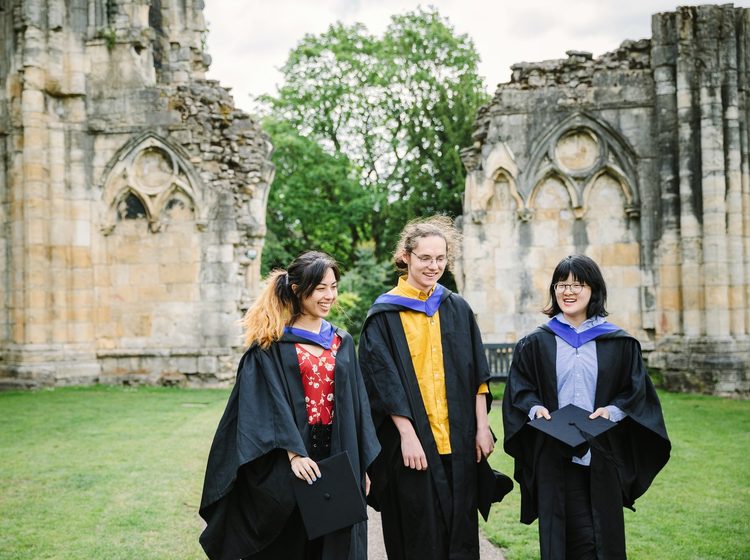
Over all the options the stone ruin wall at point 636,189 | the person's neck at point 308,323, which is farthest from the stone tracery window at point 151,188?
the person's neck at point 308,323

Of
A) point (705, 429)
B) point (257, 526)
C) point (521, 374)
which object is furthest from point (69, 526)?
point (705, 429)

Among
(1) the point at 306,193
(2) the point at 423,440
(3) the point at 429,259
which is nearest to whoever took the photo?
(2) the point at 423,440

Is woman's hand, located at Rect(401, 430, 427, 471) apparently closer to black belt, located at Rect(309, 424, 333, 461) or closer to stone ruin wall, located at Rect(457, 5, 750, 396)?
black belt, located at Rect(309, 424, 333, 461)

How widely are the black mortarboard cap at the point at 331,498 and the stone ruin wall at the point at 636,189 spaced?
10.7 meters

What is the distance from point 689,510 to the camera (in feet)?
20.2

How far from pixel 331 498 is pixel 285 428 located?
0.41 metres

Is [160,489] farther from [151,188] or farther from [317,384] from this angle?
[151,188]

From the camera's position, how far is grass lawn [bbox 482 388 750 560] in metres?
5.30

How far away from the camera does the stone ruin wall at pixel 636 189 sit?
13.3m

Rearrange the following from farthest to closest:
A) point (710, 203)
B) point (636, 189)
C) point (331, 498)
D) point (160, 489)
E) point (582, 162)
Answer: point (582, 162) → point (636, 189) → point (710, 203) → point (160, 489) → point (331, 498)

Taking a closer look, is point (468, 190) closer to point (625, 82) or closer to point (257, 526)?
point (625, 82)

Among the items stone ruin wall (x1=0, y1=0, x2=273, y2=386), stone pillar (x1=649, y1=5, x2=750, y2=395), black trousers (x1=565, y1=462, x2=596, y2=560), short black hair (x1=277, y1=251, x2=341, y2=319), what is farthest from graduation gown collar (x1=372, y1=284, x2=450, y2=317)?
stone ruin wall (x1=0, y1=0, x2=273, y2=386)

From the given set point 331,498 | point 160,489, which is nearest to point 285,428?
point 331,498

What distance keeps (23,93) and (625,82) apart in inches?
470
